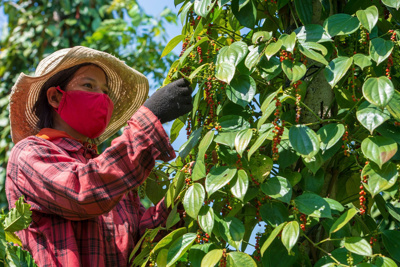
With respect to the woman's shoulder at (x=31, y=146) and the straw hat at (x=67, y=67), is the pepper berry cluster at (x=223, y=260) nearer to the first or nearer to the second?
the woman's shoulder at (x=31, y=146)

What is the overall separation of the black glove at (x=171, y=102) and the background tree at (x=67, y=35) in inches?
137

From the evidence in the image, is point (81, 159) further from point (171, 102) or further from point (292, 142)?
point (292, 142)

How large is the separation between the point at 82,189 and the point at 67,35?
4337 millimetres

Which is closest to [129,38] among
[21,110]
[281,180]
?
[21,110]

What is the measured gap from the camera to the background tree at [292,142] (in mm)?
1313

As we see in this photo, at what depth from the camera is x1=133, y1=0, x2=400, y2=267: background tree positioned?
1.31 metres

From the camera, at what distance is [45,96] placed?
1.97 metres

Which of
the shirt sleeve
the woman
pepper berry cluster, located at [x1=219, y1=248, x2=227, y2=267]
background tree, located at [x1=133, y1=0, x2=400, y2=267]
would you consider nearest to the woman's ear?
the woman

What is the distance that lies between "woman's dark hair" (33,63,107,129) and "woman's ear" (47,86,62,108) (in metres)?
0.03

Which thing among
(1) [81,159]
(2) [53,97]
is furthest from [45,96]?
(1) [81,159]

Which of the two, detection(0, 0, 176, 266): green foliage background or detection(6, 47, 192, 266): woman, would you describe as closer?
detection(6, 47, 192, 266): woman

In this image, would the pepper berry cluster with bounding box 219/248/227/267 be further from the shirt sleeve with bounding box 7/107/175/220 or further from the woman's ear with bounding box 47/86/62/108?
the woman's ear with bounding box 47/86/62/108

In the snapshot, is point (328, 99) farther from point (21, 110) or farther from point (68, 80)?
point (21, 110)

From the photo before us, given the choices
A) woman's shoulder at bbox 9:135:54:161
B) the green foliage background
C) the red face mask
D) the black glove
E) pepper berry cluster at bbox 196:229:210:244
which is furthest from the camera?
the green foliage background
